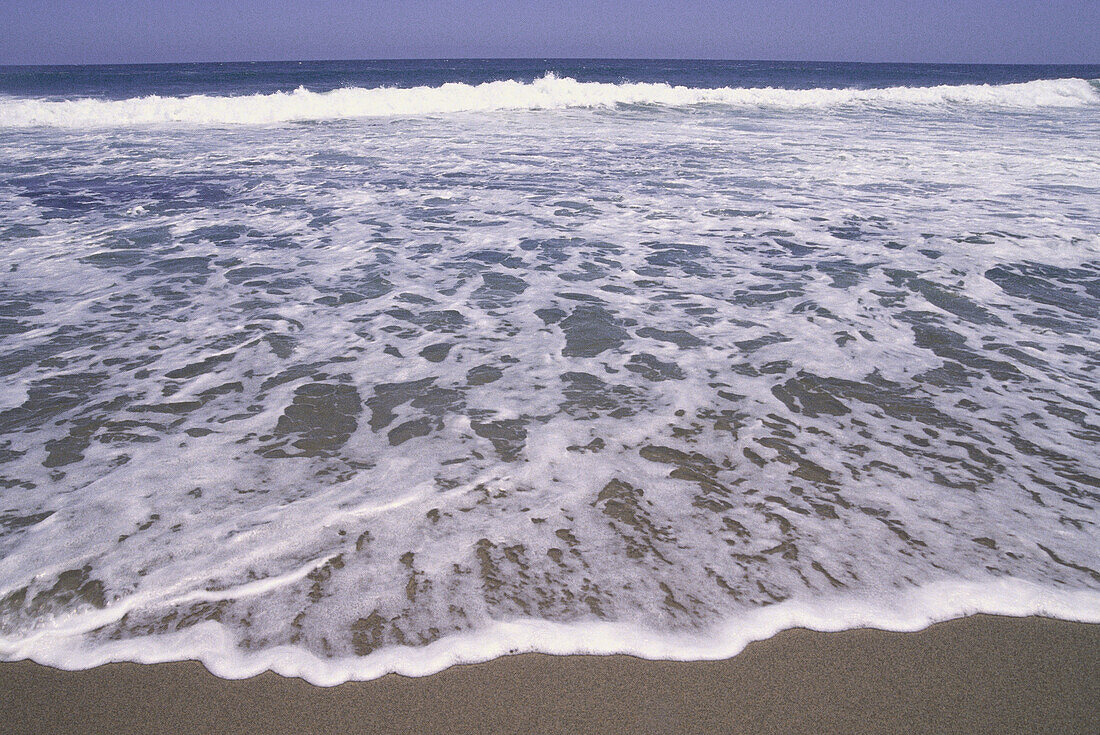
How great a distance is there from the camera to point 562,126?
14898mm

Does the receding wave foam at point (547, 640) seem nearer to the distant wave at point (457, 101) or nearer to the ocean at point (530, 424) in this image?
the ocean at point (530, 424)

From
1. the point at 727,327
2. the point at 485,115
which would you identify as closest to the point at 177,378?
the point at 727,327

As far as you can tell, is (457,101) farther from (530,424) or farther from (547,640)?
(547,640)

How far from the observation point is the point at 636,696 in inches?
66.2

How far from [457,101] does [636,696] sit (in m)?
19.6

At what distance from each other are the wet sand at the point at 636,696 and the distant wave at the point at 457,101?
16.4 meters

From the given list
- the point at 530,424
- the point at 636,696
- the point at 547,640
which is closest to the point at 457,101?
the point at 530,424

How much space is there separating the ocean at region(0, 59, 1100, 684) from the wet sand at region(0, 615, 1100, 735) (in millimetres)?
62

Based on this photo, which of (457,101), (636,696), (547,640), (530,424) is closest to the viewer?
(636,696)

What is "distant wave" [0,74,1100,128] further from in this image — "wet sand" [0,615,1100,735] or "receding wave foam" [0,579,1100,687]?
"wet sand" [0,615,1100,735]

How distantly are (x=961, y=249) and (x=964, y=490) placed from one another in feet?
12.5

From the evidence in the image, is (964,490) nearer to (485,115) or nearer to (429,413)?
(429,413)

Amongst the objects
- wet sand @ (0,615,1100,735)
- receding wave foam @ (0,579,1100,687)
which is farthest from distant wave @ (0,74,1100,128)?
wet sand @ (0,615,1100,735)

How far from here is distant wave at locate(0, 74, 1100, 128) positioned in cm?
1566
